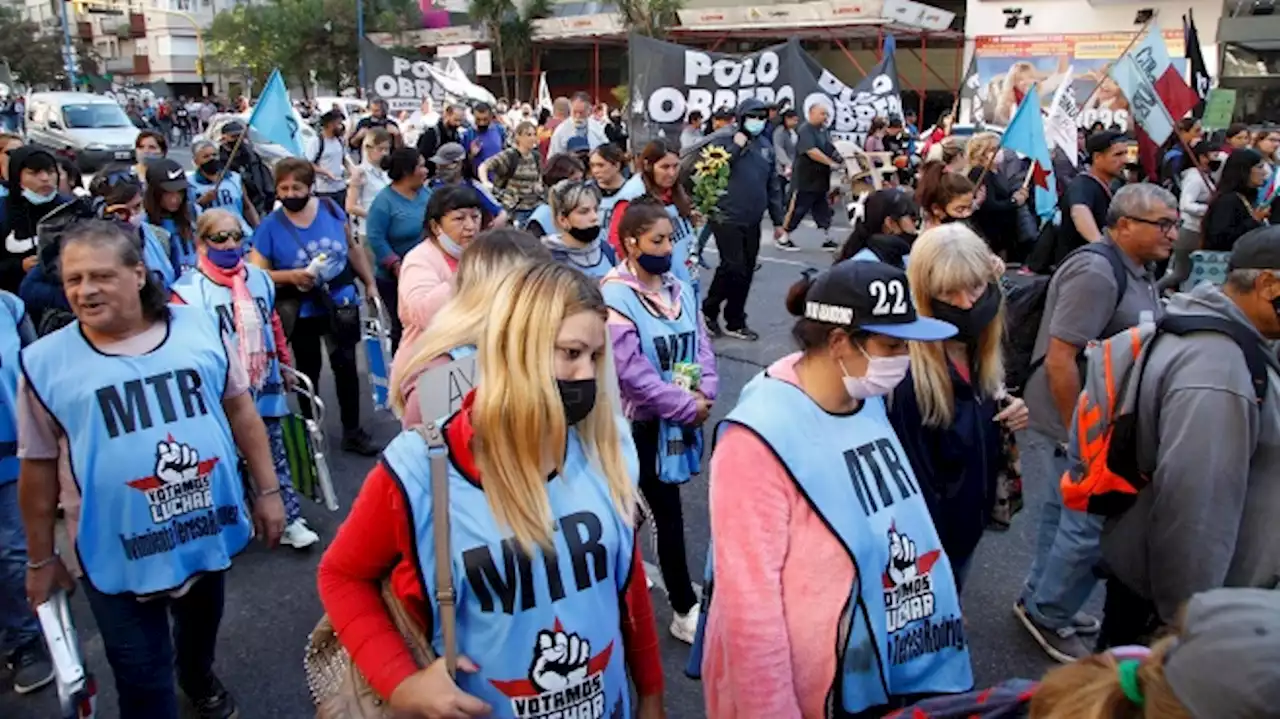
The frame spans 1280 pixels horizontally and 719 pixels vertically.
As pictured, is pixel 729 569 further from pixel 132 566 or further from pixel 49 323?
pixel 49 323

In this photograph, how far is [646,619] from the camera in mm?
2197

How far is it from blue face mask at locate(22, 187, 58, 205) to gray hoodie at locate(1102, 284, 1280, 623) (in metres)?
5.95

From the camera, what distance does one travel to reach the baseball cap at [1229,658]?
3.72ft

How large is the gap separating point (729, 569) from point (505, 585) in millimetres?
516

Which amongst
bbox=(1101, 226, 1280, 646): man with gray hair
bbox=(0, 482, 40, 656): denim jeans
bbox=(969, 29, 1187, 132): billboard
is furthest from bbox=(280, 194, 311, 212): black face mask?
bbox=(969, 29, 1187, 132): billboard

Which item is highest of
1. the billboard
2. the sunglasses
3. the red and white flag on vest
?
the billboard

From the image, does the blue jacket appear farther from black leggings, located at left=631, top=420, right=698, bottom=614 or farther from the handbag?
the handbag

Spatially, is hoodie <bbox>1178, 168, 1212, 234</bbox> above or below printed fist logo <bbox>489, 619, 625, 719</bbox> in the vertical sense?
above

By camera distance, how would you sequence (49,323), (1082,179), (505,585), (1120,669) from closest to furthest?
(1120,669), (505,585), (49,323), (1082,179)

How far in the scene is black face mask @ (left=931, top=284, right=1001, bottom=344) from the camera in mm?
2938

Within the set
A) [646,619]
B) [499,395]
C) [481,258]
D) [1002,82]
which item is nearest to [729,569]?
[646,619]

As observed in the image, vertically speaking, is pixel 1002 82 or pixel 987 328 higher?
pixel 1002 82

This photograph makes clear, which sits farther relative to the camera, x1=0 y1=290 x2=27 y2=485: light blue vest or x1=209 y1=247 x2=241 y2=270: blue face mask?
x1=209 y1=247 x2=241 y2=270: blue face mask

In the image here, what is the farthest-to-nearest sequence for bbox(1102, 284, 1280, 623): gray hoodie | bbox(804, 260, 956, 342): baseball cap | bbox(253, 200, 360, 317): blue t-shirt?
bbox(253, 200, 360, 317): blue t-shirt → bbox(1102, 284, 1280, 623): gray hoodie → bbox(804, 260, 956, 342): baseball cap
